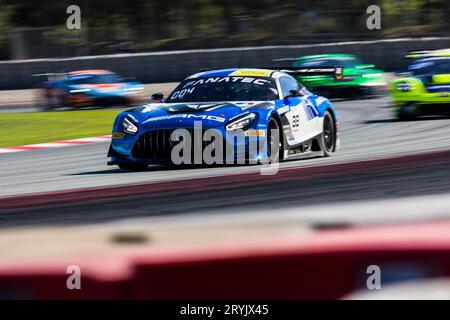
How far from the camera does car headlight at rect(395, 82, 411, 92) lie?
14.8 m

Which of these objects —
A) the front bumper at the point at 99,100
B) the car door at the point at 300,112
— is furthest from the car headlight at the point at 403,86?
the front bumper at the point at 99,100

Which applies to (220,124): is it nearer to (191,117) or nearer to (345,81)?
(191,117)

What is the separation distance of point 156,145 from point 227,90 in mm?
1120

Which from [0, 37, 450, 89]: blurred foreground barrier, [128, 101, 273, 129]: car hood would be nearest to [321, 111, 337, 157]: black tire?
[128, 101, 273, 129]: car hood

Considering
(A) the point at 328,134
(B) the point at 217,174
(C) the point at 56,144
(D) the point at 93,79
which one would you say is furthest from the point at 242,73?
(D) the point at 93,79

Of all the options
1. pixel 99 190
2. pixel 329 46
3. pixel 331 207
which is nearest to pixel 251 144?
pixel 99 190

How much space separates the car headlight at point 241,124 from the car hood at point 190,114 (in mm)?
53

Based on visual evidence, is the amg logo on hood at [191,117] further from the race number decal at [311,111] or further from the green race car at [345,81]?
the green race car at [345,81]

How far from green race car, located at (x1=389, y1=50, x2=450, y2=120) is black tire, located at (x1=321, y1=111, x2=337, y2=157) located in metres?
4.33

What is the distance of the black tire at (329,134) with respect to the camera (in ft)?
34.9

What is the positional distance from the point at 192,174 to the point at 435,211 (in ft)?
17.6

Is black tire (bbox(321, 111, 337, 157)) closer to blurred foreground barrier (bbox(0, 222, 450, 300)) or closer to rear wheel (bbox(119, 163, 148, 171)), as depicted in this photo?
rear wheel (bbox(119, 163, 148, 171))

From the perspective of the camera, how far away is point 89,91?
2120 centimetres
